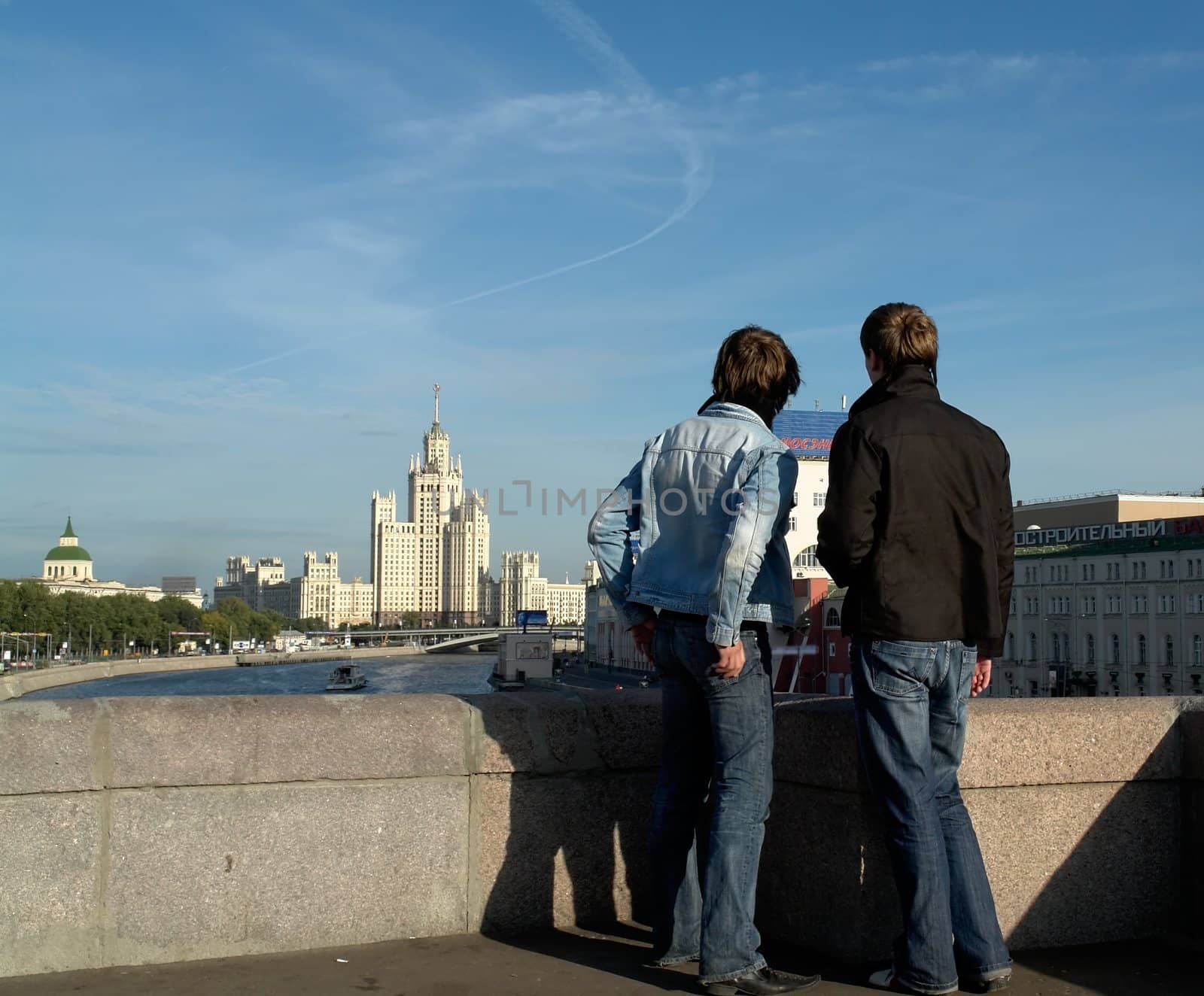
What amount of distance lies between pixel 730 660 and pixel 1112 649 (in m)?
63.9

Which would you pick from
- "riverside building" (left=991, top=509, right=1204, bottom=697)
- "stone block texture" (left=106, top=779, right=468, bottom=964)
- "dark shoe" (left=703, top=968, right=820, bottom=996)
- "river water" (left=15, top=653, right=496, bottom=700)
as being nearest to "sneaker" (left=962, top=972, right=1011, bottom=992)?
"dark shoe" (left=703, top=968, right=820, bottom=996)

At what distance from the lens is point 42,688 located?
90062mm

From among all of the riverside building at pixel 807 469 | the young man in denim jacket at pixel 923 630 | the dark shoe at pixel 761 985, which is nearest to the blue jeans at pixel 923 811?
the young man in denim jacket at pixel 923 630

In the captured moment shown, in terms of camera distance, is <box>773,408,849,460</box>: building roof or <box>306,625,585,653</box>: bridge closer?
<box>773,408,849,460</box>: building roof

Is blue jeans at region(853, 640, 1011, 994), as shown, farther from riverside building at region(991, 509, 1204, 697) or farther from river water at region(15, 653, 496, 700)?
river water at region(15, 653, 496, 700)

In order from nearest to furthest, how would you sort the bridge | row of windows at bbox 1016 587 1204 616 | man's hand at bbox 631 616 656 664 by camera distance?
man's hand at bbox 631 616 656 664, row of windows at bbox 1016 587 1204 616, the bridge

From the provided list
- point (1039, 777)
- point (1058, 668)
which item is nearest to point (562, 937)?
point (1039, 777)

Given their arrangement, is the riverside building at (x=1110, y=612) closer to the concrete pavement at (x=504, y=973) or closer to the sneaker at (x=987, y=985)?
the concrete pavement at (x=504, y=973)

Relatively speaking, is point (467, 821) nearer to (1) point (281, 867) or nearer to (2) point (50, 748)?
(1) point (281, 867)

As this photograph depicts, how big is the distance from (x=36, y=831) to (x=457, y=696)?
51.2 inches

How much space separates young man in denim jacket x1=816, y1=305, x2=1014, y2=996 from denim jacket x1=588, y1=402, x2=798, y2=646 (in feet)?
0.53

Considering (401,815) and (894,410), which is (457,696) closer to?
(401,815)

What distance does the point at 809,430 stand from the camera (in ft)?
324

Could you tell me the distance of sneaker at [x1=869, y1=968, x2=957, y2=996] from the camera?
11.8ft
